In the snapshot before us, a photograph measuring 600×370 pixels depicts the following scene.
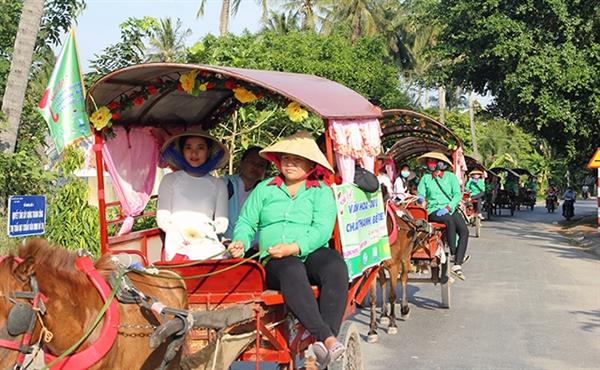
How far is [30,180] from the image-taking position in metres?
10.6

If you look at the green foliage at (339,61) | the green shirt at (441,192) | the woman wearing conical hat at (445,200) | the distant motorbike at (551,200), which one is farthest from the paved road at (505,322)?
the distant motorbike at (551,200)

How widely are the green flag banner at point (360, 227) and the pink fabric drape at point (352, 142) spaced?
0.53 ft

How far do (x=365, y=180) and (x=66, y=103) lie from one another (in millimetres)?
2472

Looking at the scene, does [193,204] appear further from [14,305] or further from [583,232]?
[583,232]

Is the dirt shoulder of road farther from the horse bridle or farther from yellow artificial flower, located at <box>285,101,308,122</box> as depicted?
the horse bridle

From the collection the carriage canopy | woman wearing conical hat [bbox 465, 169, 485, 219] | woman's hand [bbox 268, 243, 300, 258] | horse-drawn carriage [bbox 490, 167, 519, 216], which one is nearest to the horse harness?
woman's hand [bbox 268, 243, 300, 258]

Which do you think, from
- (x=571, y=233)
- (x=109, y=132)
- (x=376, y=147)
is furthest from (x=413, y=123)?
(x=571, y=233)

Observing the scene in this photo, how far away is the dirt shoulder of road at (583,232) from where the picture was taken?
2093cm

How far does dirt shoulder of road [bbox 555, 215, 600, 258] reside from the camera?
20931mm

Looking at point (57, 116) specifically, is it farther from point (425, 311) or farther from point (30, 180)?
point (425, 311)

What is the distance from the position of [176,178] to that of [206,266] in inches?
46.5

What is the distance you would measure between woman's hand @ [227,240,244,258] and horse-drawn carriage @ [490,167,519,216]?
102ft

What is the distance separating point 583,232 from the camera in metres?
25.0

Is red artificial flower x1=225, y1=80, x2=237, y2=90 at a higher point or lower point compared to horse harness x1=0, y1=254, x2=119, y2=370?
higher
